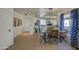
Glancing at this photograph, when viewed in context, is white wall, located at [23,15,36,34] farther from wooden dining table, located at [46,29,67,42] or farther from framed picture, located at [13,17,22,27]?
wooden dining table, located at [46,29,67,42]

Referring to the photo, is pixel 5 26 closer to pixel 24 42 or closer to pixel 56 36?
pixel 24 42

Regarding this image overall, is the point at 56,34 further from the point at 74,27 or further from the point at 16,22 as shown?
the point at 16,22

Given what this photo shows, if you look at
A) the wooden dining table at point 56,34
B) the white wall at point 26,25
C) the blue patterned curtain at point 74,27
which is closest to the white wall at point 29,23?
the white wall at point 26,25

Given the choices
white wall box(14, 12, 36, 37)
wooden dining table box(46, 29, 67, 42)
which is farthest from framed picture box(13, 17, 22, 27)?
wooden dining table box(46, 29, 67, 42)

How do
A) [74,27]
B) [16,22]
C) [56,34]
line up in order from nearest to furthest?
[74,27]
[16,22]
[56,34]

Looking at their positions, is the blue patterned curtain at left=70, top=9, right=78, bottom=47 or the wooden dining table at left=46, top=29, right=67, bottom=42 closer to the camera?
the blue patterned curtain at left=70, top=9, right=78, bottom=47

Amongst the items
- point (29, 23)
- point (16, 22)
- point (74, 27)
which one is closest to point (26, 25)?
point (29, 23)

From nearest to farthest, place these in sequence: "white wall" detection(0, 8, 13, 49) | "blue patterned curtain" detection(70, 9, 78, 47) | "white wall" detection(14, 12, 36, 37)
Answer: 1. "blue patterned curtain" detection(70, 9, 78, 47)
2. "white wall" detection(0, 8, 13, 49)
3. "white wall" detection(14, 12, 36, 37)

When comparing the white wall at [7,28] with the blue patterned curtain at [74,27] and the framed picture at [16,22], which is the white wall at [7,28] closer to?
the framed picture at [16,22]

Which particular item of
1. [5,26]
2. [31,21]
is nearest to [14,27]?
[5,26]

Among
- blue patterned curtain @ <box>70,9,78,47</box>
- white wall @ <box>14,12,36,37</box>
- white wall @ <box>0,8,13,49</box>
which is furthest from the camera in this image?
white wall @ <box>14,12,36,37</box>

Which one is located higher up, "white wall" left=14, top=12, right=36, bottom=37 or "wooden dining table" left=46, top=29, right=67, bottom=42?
"white wall" left=14, top=12, right=36, bottom=37
